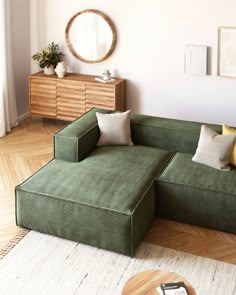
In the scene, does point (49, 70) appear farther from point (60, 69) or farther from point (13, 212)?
point (13, 212)

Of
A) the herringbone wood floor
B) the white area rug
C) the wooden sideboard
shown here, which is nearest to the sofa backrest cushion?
the herringbone wood floor

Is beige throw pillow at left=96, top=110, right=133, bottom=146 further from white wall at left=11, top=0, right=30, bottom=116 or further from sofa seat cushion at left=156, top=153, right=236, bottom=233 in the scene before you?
white wall at left=11, top=0, right=30, bottom=116

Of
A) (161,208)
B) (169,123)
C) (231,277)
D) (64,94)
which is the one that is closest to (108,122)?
(169,123)

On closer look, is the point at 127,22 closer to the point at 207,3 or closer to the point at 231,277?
the point at 207,3

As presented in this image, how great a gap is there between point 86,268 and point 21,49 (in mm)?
3582

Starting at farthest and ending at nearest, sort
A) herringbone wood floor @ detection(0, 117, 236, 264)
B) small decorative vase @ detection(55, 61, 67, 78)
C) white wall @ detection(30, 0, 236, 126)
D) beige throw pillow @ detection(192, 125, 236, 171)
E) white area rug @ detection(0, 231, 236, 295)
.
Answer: small decorative vase @ detection(55, 61, 67, 78), white wall @ detection(30, 0, 236, 126), beige throw pillow @ detection(192, 125, 236, 171), herringbone wood floor @ detection(0, 117, 236, 264), white area rug @ detection(0, 231, 236, 295)

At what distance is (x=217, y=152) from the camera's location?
4.37 meters

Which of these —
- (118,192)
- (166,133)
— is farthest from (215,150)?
(118,192)

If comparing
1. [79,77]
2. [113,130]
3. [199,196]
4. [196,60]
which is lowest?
[199,196]

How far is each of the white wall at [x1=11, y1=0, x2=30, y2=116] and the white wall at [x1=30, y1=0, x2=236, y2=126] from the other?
0.53 ft

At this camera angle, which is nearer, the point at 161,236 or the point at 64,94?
the point at 161,236

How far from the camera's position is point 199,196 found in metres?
4.09

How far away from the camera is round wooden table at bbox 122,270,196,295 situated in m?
2.98

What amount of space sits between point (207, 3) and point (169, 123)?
1.49 m
